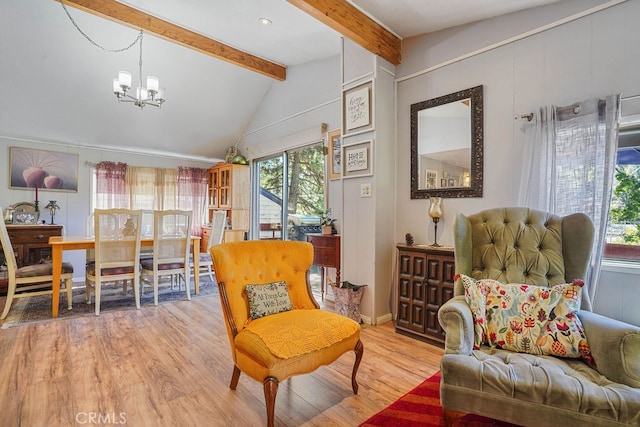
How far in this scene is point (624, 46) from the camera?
1.95 m

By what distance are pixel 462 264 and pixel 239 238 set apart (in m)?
4.39

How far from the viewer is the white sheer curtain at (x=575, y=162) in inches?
76.5

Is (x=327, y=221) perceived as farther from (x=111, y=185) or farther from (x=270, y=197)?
(x=111, y=185)

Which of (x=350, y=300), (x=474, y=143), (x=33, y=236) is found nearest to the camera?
(x=474, y=143)

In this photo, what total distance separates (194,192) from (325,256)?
3.90 m

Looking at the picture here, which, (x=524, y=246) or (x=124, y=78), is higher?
(x=124, y=78)

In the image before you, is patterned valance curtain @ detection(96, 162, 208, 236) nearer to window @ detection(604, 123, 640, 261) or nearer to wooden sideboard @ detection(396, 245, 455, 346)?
wooden sideboard @ detection(396, 245, 455, 346)

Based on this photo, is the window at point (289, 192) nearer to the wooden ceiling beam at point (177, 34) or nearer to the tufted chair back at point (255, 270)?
the wooden ceiling beam at point (177, 34)

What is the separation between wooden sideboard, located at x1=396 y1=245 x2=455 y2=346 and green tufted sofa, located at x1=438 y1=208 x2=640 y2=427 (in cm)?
70

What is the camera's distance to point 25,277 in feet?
10.4

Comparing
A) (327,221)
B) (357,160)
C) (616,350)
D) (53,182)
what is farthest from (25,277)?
(616,350)

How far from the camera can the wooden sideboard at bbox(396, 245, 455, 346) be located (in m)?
2.53

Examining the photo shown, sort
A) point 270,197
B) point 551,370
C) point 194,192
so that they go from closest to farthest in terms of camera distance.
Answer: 1. point 551,370
2. point 270,197
3. point 194,192

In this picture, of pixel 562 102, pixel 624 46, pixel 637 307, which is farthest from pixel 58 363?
pixel 624 46
